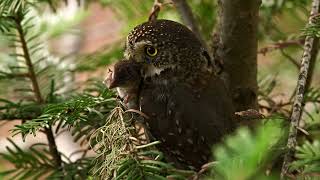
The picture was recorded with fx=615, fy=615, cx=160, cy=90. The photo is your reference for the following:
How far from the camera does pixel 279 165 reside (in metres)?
0.75

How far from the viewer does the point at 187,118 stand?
755mm

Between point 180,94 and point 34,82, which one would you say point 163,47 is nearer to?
point 180,94

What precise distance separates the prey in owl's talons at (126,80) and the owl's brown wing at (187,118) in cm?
1

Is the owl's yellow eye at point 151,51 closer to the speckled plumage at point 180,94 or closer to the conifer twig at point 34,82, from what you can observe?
the speckled plumage at point 180,94

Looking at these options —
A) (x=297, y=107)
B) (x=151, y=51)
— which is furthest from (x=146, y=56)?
(x=297, y=107)

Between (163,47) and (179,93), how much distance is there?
62mm

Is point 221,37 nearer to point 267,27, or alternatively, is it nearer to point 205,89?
point 205,89

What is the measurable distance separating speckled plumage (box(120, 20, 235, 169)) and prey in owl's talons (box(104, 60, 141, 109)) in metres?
0.01

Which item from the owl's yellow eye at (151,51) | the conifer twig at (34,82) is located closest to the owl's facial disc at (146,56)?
the owl's yellow eye at (151,51)

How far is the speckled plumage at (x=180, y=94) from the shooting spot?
0.75m

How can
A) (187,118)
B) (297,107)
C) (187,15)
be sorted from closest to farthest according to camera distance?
(297,107) < (187,118) < (187,15)

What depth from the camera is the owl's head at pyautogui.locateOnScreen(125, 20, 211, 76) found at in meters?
0.78

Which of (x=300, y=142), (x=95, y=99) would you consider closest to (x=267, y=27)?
(x=300, y=142)

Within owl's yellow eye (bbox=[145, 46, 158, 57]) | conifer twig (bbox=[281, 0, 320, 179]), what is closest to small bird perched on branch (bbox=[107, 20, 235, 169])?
owl's yellow eye (bbox=[145, 46, 158, 57])
